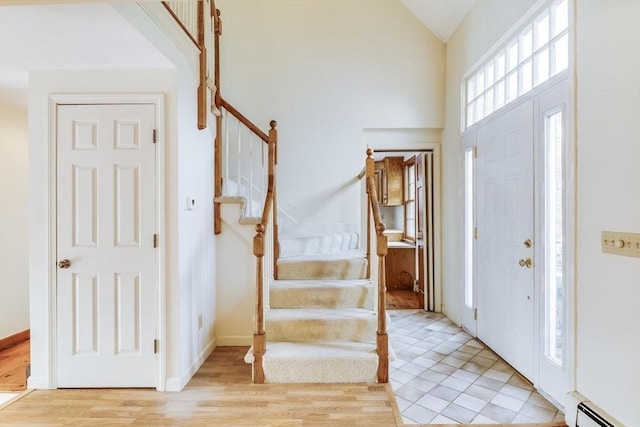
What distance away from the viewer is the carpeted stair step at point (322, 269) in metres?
3.10

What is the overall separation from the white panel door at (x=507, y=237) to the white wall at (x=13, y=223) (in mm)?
4591

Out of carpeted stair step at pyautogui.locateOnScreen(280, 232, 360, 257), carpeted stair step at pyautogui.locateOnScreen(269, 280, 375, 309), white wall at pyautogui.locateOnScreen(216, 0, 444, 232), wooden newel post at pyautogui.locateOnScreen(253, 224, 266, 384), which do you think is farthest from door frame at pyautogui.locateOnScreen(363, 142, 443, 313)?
wooden newel post at pyautogui.locateOnScreen(253, 224, 266, 384)

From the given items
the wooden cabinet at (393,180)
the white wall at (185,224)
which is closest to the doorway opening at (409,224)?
the wooden cabinet at (393,180)

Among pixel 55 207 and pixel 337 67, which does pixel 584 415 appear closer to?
pixel 55 207

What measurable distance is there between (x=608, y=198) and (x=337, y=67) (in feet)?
10.3

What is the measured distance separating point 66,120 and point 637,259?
3.59 meters

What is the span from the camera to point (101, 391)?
2307 mm

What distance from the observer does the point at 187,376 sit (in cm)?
244

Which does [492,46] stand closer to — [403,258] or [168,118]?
[168,118]

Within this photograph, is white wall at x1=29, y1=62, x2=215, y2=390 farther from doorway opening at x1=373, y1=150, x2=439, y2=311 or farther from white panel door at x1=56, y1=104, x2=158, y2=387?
doorway opening at x1=373, y1=150, x2=439, y2=311

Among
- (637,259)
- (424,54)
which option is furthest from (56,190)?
(424,54)

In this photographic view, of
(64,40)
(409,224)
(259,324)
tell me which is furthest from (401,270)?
(64,40)

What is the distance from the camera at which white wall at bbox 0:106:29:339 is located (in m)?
3.12

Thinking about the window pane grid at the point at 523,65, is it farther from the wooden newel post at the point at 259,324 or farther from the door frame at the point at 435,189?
the wooden newel post at the point at 259,324
